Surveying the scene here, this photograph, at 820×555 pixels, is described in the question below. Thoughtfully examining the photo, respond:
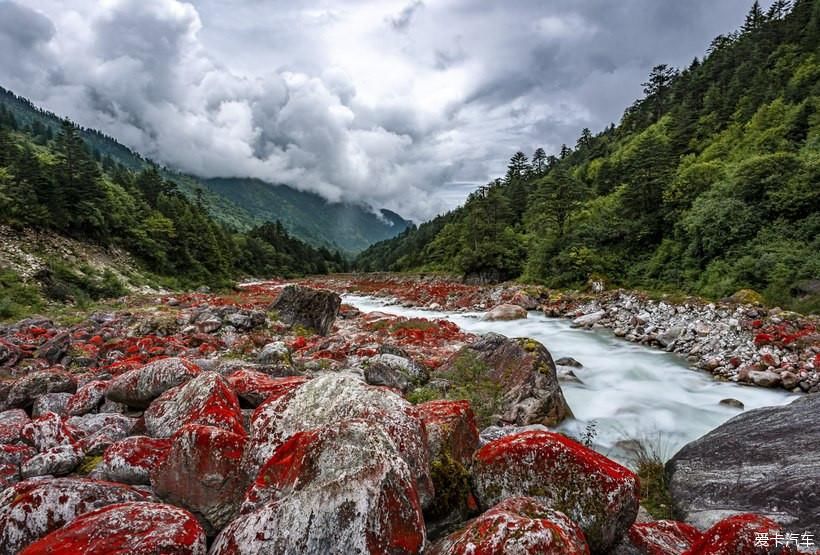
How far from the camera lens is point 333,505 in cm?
294

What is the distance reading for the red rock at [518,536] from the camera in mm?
2756

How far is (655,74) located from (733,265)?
264ft

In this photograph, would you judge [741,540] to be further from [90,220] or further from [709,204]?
[90,220]

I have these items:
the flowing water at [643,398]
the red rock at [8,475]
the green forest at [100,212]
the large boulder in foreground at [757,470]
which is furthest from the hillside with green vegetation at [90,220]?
the large boulder in foreground at [757,470]

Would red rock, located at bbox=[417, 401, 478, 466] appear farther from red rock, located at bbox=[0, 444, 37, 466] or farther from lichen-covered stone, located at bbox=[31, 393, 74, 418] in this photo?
lichen-covered stone, located at bbox=[31, 393, 74, 418]

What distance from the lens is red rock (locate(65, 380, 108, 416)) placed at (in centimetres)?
688

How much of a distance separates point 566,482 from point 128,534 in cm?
376

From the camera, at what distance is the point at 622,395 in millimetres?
13000

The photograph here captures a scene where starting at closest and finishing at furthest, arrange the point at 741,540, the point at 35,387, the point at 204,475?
the point at 741,540
the point at 204,475
the point at 35,387

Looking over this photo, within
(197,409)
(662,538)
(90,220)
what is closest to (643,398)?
(662,538)

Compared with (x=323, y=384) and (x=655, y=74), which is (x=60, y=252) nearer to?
(x=323, y=384)

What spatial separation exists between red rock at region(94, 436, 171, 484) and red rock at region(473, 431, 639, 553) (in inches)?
141

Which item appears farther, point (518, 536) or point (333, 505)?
point (333, 505)

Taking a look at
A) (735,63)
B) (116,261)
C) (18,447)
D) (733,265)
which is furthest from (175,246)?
(735,63)
